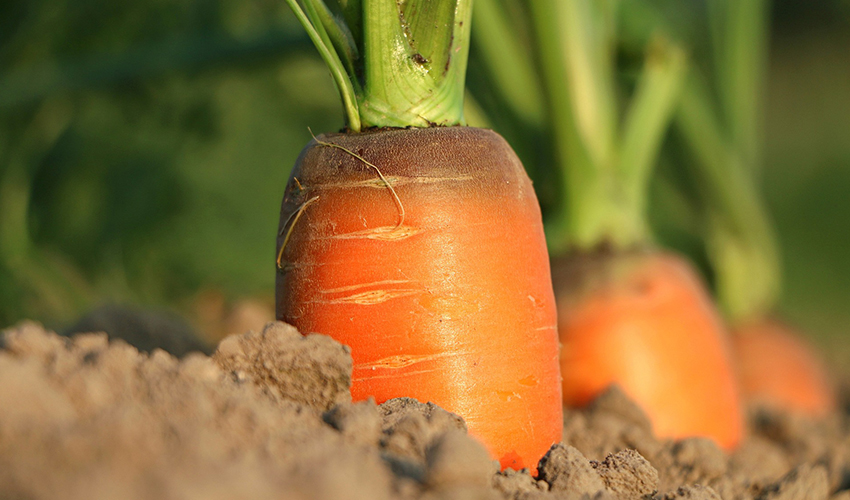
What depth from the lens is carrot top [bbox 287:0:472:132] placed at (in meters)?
1.22

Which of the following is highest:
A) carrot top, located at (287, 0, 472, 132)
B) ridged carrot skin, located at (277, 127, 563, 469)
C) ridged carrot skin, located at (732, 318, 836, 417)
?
carrot top, located at (287, 0, 472, 132)

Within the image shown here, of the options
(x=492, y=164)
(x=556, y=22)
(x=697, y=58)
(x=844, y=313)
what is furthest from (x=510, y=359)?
(x=844, y=313)

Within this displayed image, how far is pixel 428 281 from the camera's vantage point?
3.84ft

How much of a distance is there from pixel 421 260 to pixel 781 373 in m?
1.84

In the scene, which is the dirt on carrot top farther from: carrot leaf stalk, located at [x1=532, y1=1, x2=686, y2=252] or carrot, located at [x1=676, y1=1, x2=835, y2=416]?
carrot, located at [x1=676, y1=1, x2=835, y2=416]

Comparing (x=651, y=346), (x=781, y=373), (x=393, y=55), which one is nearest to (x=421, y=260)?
(x=393, y=55)

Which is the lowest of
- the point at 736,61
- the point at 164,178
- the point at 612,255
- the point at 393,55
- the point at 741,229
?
the point at 164,178

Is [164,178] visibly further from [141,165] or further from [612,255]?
[612,255]

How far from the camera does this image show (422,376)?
45.6 inches

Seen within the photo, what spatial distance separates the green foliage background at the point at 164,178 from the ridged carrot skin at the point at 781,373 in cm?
56

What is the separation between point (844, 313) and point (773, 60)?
6.03 ft

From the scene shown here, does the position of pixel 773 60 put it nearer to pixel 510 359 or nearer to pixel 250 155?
pixel 250 155

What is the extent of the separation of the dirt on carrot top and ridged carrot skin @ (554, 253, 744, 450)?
444 mm

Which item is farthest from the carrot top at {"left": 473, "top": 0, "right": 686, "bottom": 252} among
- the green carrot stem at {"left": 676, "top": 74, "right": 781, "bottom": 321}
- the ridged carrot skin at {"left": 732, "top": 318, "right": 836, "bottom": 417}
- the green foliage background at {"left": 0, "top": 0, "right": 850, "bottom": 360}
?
the green foliage background at {"left": 0, "top": 0, "right": 850, "bottom": 360}
